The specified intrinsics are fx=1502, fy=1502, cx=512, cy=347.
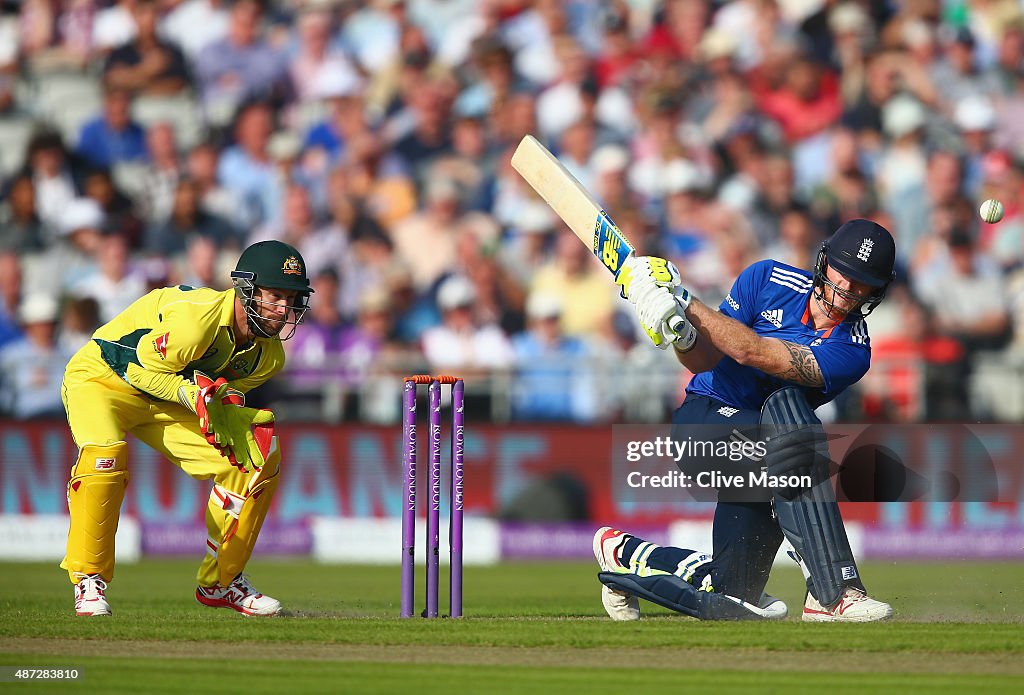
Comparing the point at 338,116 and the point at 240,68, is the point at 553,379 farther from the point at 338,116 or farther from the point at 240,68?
the point at 240,68

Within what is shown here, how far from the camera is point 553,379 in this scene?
1068 centimetres

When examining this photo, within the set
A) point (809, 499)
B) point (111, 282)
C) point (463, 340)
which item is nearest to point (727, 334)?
point (809, 499)

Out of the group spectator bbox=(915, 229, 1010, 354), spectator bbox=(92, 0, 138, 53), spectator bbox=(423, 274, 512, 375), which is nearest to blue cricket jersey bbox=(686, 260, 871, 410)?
spectator bbox=(423, 274, 512, 375)

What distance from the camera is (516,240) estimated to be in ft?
38.7

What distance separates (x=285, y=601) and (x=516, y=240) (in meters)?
5.16

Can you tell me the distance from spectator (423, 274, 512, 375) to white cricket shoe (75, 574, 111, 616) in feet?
17.2

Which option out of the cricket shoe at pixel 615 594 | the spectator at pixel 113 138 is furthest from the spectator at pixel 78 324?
the cricket shoe at pixel 615 594

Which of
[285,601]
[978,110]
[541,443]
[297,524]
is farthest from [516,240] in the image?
[285,601]

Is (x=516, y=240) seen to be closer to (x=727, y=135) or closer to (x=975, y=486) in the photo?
(x=727, y=135)

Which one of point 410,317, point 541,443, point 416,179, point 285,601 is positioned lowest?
point 285,601

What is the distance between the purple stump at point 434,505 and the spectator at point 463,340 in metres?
5.23

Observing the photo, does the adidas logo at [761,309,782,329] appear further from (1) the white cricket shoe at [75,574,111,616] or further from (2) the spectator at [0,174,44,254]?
(2) the spectator at [0,174,44,254]

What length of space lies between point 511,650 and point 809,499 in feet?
4.17
